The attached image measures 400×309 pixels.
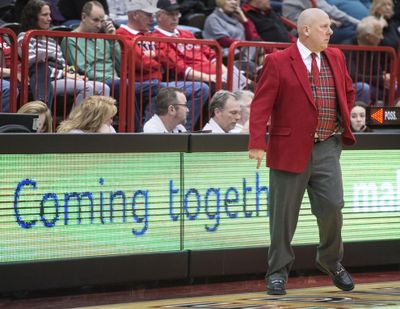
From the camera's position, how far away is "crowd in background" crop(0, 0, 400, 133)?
9.36 m

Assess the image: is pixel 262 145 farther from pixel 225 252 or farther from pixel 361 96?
pixel 361 96

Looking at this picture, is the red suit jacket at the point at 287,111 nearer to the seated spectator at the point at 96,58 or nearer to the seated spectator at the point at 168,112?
the seated spectator at the point at 168,112

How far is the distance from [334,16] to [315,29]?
26.7ft

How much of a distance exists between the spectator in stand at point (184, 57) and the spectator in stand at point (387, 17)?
4058 millimetres

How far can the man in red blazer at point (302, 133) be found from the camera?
7.11m

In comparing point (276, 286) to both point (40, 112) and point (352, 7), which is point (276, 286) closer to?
point (40, 112)

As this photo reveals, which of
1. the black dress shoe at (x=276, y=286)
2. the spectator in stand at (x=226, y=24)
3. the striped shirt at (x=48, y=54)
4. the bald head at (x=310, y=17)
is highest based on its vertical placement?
the spectator in stand at (x=226, y=24)

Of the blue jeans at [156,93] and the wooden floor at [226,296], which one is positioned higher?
the blue jeans at [156,93]

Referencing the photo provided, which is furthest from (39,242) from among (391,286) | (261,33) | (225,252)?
(261,33)

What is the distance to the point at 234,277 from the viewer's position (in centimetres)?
870

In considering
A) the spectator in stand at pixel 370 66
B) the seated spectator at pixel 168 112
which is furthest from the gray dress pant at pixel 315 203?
the spectator in stand at pixel 370 66

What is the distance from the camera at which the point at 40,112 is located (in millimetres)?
8508

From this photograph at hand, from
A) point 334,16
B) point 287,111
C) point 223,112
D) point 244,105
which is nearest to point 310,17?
point 287,111

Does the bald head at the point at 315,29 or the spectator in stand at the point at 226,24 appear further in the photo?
the spectator in stand at the point at 226,24
